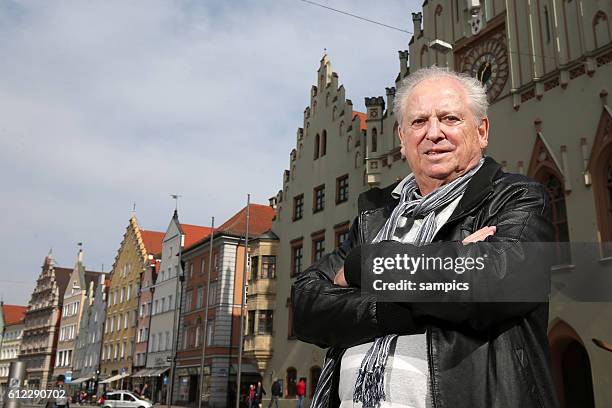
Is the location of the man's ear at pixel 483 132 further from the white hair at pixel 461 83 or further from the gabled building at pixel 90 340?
the gabled building at pixel 90 340

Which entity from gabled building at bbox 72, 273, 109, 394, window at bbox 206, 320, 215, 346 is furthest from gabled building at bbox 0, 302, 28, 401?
window at bbox 206, 320, 215, 346

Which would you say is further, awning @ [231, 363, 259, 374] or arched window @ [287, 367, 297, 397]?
awning @ [231, 363, 259, 374]

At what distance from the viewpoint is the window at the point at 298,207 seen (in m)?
32.2

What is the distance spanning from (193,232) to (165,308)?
8190mm

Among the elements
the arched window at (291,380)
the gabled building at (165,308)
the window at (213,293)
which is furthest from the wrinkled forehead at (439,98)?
the gabled building at (165,308)

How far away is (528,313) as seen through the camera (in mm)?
1611

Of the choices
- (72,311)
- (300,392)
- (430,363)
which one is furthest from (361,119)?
(72,311)

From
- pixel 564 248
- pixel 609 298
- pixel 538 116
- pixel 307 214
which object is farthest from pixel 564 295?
pixel 307 214

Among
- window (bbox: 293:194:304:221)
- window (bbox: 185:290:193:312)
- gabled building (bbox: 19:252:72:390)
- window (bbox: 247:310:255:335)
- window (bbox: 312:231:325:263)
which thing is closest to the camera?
window (bbox: 312:231:325:263)

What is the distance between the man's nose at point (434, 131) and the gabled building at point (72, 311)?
7638cm

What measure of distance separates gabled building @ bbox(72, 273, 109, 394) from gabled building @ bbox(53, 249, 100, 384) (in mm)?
1070

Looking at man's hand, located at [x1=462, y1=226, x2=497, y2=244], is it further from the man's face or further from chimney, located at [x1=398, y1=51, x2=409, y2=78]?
chimney, located at [x1=398, y1=51, x2=409, y2=78]

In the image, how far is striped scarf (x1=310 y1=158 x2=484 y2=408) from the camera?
177cm

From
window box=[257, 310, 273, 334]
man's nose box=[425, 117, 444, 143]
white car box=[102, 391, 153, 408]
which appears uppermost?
window box=[257, 310, 273, 334]
